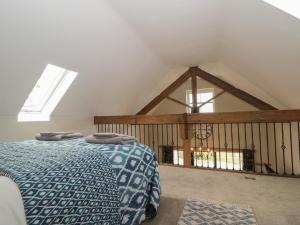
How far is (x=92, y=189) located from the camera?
1.21 metres

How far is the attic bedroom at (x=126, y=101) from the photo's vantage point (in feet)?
3.94

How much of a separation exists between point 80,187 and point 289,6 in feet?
7.76

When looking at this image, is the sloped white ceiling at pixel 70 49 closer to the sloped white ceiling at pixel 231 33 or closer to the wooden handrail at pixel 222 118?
the sloped white ceiling at pixel 231 33

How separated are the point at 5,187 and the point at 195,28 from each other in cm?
310

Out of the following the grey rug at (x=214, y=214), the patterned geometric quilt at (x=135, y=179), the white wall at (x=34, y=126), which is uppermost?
the white wall at (x=34, y=126)

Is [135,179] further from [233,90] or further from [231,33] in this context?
[233,90]

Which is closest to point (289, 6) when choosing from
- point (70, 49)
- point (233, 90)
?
point (70, 49)

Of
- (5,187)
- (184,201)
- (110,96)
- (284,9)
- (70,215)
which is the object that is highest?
(284,9)

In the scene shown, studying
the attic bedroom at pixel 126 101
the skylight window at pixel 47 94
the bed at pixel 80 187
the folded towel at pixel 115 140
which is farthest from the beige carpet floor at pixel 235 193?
the skylight window at pixel 47 94

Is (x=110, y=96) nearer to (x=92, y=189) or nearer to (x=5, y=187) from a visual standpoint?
(x=92, y=189)

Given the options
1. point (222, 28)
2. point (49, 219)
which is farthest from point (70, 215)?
point (222, 28)

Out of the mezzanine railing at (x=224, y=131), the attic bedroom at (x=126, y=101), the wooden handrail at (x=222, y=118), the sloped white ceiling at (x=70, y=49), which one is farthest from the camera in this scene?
the mezzanine railing at (x=224, y=131)

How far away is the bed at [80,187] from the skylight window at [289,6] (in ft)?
6.11

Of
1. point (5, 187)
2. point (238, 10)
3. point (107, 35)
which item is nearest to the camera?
point (5, 187)
